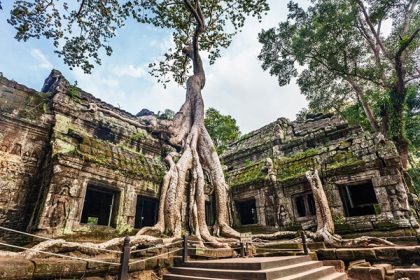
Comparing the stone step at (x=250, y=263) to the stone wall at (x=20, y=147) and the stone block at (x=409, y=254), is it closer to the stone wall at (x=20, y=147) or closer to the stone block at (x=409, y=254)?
the stone block at (x=409, y=254)

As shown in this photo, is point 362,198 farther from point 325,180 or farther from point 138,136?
point 138,136

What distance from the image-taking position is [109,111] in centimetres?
930

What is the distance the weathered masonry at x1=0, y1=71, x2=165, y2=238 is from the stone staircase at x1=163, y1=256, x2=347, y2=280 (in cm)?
304

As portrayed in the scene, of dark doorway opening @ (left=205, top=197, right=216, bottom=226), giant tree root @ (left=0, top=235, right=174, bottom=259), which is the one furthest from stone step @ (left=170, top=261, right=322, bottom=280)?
dark doorway opening @ (left=205, top=197, right=216, bottom=226)

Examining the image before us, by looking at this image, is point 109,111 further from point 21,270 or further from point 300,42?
point 300,42

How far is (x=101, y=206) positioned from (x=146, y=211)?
1.80 m

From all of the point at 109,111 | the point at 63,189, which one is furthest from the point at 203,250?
the point at 109,111

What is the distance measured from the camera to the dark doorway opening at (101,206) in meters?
6.70

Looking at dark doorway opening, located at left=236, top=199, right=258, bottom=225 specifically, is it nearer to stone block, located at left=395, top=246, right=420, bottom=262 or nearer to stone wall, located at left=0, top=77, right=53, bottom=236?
stone block, located at left=395, top=246, right=420, bottom=262

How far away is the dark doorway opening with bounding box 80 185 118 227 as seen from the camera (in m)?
6.70

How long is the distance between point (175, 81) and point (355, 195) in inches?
444

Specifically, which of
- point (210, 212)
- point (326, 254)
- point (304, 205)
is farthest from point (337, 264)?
point (210, 212)

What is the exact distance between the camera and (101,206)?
801 cm

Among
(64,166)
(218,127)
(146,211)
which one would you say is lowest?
(146,211)
